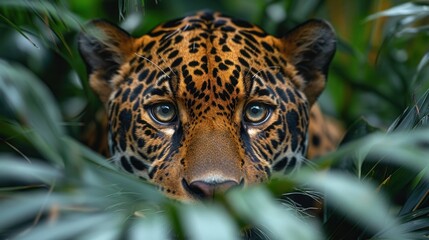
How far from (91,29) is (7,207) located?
66.0 inches

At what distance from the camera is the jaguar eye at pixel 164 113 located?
376 centimetres

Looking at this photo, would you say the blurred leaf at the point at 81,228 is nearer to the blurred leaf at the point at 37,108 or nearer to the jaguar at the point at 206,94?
the blurred leaf at the point at 37,108

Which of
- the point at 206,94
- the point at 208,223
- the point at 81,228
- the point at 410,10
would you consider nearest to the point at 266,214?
the point at 208,223

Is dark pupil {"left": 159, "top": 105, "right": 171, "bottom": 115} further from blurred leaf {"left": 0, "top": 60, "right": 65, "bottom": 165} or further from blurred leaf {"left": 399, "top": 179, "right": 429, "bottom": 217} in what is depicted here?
blurred leaf {"left": 0, "top": 60, "right": 65, "bottom": 165}

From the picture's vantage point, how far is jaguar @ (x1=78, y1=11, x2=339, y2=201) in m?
3.53

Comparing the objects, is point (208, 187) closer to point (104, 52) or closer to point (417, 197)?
point (417, 197)

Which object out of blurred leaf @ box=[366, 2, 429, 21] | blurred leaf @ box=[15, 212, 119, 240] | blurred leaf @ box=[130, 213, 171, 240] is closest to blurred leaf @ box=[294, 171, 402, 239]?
blurred leaf @ box=[130, 213, 171, 240]

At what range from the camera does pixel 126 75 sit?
13.2 ft

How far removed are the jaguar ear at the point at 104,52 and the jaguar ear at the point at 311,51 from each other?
789 millimetres

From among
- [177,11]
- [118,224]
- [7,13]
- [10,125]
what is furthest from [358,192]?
[177,11]

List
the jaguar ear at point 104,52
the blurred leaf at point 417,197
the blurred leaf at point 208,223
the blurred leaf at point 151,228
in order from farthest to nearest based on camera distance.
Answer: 1. the jaguar ear at point 104,52
2. the blurred leaf at point 417,197
3. the blurred leaf at point 151,228
4. the blurred leaf at point 208,223

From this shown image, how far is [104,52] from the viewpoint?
4105mm

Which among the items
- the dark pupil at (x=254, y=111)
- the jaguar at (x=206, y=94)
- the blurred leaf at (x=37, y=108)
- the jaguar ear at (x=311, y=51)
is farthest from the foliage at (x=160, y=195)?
the dark pupil at (x=254, y=111)

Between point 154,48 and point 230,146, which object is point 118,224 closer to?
point 230,146
